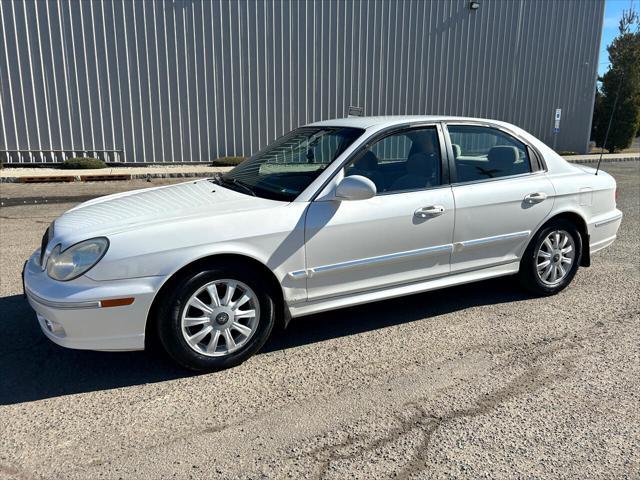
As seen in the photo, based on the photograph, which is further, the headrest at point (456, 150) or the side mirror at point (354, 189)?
the headrest at point (456, 150)

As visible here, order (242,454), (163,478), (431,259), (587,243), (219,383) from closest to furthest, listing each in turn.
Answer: (163,478) → (242,454) → (219,383) → (431,259) → (587,243)

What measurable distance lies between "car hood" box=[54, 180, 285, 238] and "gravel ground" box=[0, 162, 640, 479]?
93 centimetres

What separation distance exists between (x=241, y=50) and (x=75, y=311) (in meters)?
13.2

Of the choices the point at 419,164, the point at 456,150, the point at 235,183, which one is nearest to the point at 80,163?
the point at 235,183

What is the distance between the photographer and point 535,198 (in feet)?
14.5

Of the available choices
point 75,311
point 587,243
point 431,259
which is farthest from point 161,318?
point 587,243

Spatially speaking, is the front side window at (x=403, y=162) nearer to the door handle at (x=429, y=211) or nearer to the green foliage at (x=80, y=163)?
the door handle at (x=429, y=211)

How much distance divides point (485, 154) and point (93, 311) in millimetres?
3241

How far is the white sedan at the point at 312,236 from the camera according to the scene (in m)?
3.09

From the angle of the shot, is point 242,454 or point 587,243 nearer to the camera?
point 242,454

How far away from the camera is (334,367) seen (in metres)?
3.48

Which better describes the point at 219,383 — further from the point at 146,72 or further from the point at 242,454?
the point at 146,72

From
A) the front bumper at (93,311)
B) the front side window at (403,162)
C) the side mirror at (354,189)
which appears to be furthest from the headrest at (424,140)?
the front bumper at (93,311)

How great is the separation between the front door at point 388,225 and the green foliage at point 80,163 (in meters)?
11.5
